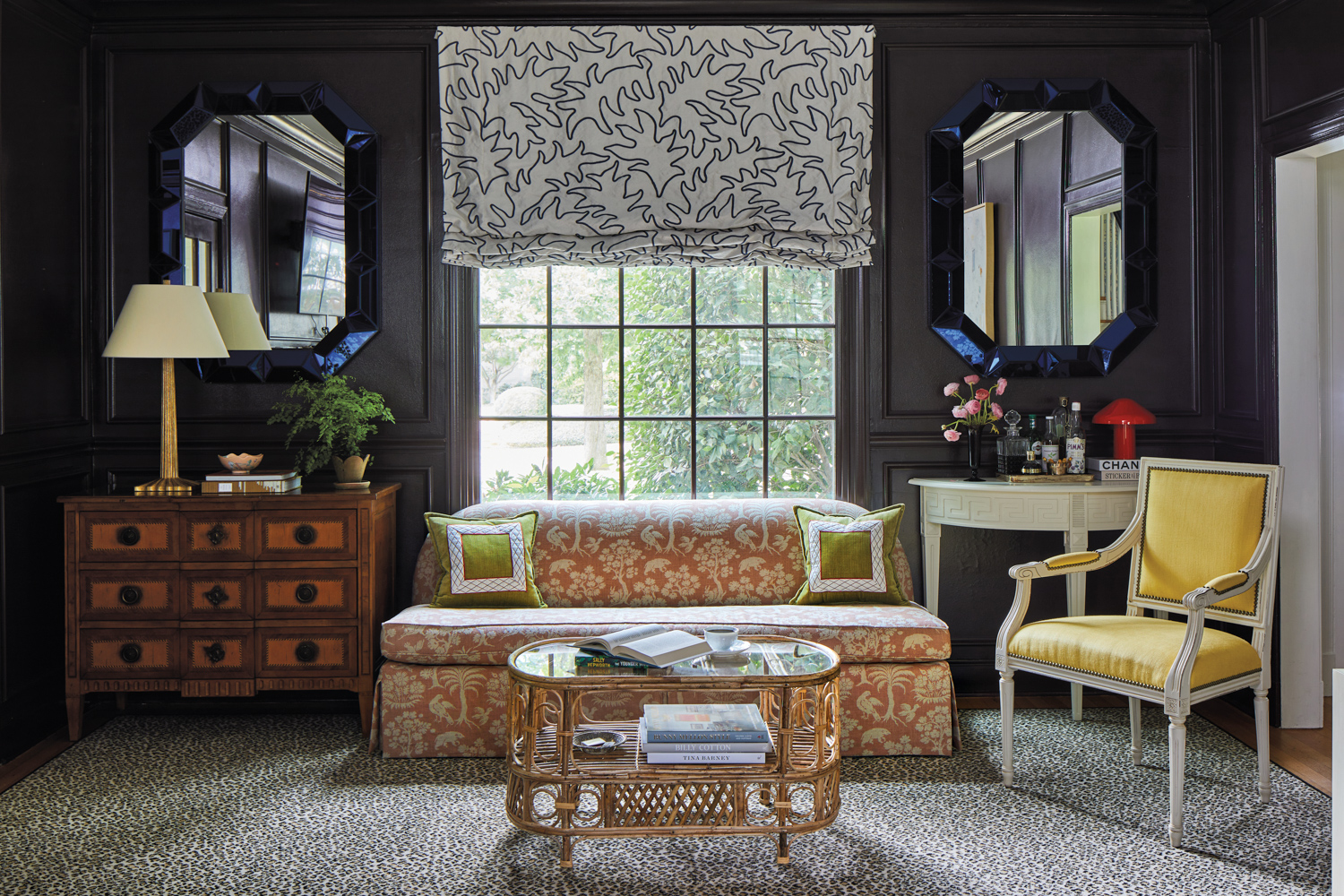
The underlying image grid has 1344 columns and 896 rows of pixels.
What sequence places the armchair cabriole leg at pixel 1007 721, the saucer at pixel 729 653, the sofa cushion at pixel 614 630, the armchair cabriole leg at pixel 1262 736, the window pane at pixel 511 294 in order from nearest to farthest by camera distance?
1. the saucer at pixel 729 653
2. the armchair cabriole leg at pixel 1262 736
3. the armchair cabriole leg at pixel 1007 721
4. the sofa cushion at pixel 614 630
5. the window pane at pixel 511 294

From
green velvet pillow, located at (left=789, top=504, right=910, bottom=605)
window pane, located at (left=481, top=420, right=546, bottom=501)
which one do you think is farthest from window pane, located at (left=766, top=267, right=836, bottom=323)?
window pane, located at (left=481, top=420, right=546, bottom=501)

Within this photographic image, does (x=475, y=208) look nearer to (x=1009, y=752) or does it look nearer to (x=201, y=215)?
(x=201, y=215)

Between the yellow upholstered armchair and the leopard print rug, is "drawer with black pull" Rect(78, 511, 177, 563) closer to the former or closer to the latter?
the leopard print rug

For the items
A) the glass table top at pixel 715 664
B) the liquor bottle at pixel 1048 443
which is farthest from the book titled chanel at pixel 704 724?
the liquor bottle at pixel 1048 443

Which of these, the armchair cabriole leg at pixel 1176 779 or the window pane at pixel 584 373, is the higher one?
the window pane at pixel 584 373

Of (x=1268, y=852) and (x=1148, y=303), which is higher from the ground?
(x=1148, y=303)

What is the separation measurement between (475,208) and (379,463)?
3.73 feet

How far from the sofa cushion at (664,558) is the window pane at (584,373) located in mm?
534

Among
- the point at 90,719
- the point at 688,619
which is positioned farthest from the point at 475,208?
the point at 90,719

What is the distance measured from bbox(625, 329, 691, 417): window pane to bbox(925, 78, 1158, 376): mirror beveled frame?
42.0 inches

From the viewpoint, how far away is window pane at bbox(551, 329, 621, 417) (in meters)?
4.14

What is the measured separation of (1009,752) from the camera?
297 centimetres

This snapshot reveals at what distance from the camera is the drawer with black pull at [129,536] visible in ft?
11.1

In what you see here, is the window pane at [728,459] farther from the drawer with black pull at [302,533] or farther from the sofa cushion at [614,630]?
the drawer with black pull at [302,533]
